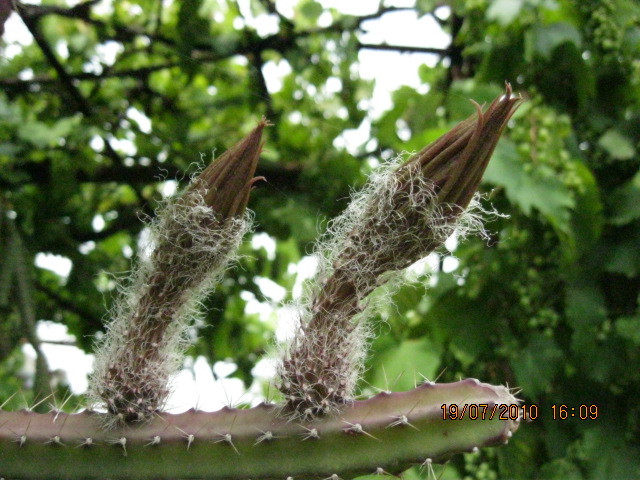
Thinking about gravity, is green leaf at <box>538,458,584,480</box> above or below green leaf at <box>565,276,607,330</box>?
below

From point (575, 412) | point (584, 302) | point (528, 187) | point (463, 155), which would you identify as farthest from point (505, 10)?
point (463, 155)

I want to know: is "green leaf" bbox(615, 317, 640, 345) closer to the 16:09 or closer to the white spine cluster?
the 16:09

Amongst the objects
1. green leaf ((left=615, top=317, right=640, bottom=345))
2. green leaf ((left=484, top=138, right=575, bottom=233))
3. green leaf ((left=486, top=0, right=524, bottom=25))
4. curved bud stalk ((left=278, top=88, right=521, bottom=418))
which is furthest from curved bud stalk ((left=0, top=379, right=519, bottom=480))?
green leaf ((left=486, top=0, right=524, bottom=25))

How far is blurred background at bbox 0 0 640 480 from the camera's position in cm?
120

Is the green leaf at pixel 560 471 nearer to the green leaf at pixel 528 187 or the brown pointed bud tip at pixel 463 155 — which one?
the green leaf at pixel 528 187

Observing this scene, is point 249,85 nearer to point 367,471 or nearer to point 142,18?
point 142,18

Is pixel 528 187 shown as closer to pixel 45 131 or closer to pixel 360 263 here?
pixel 360 263

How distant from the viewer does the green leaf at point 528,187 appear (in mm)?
1114

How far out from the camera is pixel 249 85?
4.83 feet

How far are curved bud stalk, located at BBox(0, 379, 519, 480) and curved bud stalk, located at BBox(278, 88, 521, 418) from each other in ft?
0.08

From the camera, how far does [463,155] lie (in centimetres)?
49

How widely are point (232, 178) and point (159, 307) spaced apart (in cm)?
16

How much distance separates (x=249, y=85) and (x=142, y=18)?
43 cm

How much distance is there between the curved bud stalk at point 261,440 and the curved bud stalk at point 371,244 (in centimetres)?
3
